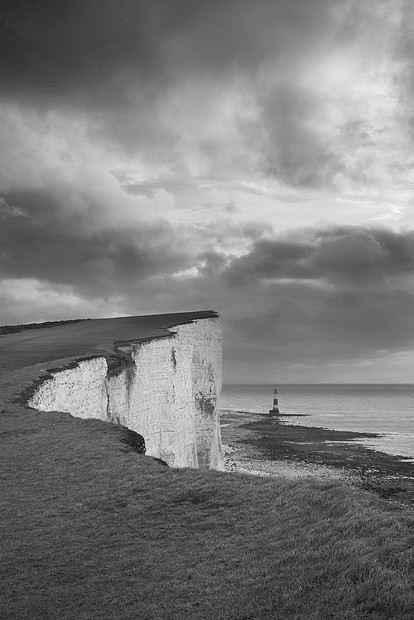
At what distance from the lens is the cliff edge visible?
22266 mm

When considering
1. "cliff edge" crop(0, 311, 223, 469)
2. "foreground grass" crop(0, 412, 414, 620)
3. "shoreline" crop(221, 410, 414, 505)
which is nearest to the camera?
"foreground grass" crop(0, 412, 414, 620)

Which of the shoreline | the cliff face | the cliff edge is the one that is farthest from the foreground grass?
the shoreline

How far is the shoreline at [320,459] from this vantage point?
43.0 m

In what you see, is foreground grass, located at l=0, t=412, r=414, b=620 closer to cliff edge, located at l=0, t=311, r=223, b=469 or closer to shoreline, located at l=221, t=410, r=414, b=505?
cliff edge, located at l=0, t=311, r=223, b=469

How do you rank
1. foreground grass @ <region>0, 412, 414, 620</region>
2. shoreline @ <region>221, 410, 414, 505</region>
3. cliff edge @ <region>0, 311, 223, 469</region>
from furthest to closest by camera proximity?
shoreline @ <region>221, 410, 414, 505</region>, cliff edge @ <region>0, 311, 223, 469</region>, foreground grass @ <region>0, 412, 414, 620</region>

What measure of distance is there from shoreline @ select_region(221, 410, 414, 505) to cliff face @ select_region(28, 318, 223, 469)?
6154mm

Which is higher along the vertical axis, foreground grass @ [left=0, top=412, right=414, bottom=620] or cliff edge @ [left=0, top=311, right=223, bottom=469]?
cliff edge @ [left=0, top=311, right=223, bottom=469]

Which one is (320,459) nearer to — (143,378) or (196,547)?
(143,378)

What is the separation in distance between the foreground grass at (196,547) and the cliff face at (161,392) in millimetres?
9377

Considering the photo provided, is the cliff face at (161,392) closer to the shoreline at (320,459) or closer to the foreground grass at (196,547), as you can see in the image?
the shoreline at (320,459)

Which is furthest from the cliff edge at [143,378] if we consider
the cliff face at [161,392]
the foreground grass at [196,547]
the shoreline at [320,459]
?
the foreground grass at [196,547]

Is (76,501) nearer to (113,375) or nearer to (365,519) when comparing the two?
(365,519)

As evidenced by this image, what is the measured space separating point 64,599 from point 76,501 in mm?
3161

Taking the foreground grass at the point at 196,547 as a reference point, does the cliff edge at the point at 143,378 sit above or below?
above
